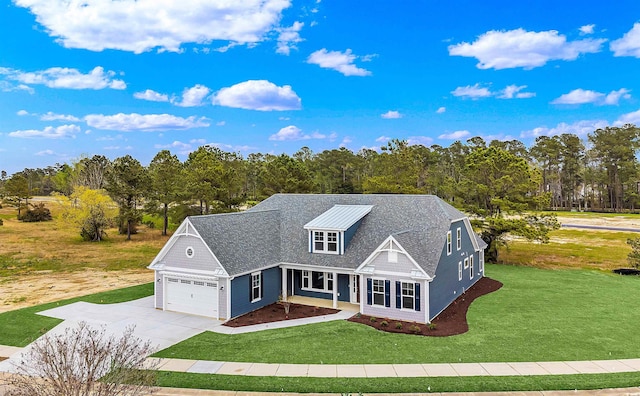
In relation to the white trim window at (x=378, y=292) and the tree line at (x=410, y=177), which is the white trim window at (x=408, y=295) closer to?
the white trim window at (x=378, y=292)

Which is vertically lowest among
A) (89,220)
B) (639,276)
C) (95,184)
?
(639,276)

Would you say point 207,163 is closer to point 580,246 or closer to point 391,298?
point 391,298

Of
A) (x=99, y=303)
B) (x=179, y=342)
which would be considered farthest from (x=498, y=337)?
(x=99, y=303)

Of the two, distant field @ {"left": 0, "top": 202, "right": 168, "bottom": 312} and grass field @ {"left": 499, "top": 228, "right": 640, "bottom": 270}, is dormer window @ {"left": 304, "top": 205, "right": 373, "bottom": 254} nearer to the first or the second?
distant field @ {"left": 0, "top": 202, "right": 168, "bottom": 312}

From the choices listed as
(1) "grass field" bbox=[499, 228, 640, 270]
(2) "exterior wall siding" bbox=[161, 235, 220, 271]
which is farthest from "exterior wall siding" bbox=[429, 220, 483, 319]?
(1) "grass field" bbox=[499, 228, 640, 270]

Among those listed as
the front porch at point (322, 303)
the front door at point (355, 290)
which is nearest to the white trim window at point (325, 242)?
the front door at point (355, 290)

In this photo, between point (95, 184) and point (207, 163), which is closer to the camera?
point (207, 163)

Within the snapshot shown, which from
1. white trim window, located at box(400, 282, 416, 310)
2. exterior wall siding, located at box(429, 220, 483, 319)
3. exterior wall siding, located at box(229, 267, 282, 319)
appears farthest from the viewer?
exterior wall siding, located at box(229, 267, 282, 319)
